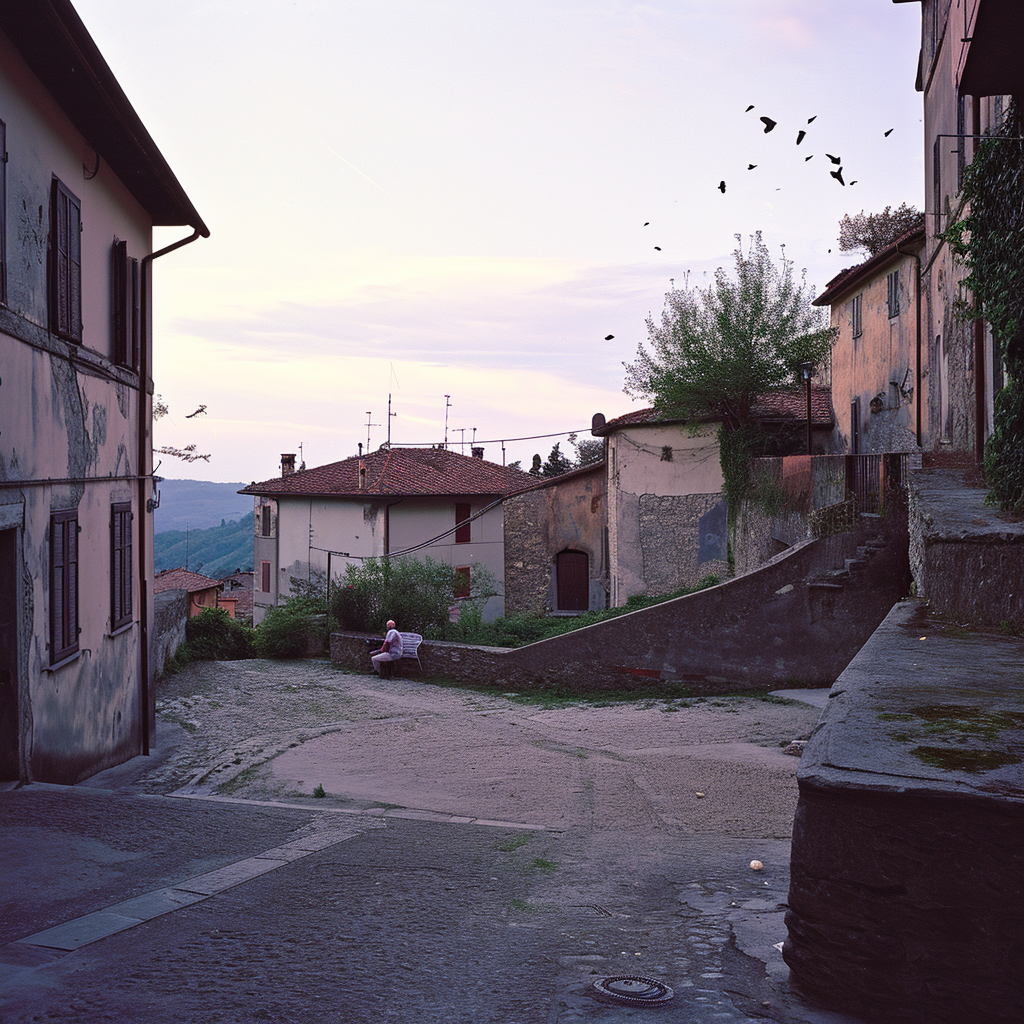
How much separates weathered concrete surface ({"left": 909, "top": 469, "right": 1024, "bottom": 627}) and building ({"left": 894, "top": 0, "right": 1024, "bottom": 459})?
3192 mm

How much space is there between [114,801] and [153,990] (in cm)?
330

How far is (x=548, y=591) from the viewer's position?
3133 cm

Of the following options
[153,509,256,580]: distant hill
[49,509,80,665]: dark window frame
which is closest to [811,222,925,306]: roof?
[49,509,80,665]: dark window frame

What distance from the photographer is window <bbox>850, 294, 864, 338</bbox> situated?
20.2 metres

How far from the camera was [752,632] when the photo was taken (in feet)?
41.2

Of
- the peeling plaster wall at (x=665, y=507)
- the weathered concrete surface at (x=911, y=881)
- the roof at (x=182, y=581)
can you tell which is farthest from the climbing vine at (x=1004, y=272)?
the roof at (x=182, y=581)

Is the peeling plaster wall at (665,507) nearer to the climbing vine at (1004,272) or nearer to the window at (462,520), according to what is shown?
the window at (462,520)

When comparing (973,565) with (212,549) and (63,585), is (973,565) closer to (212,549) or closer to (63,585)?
(63,585)

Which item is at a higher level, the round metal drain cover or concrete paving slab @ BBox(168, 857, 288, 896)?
the round metal drain cover

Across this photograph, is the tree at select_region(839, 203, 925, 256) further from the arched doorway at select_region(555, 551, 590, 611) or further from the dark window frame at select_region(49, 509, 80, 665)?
the dark window frame at select_region(49, 509, 80, 665)

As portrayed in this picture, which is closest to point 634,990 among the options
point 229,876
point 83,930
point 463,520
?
point 83,930

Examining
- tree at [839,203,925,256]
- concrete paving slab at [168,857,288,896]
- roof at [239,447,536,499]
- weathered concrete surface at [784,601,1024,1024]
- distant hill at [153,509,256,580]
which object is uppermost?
tree at [839,203,925,256]

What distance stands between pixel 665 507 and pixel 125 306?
1608 centimetres

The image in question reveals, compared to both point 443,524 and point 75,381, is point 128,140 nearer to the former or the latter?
point 75,381
